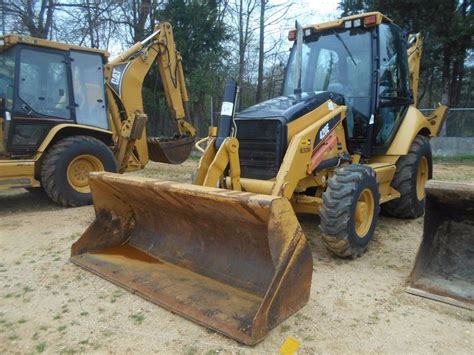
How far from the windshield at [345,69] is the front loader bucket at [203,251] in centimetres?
259

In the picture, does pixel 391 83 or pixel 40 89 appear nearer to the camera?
pixel 391 83

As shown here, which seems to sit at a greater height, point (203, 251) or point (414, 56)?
point (414, 56)

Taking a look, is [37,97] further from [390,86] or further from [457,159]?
[457,159]

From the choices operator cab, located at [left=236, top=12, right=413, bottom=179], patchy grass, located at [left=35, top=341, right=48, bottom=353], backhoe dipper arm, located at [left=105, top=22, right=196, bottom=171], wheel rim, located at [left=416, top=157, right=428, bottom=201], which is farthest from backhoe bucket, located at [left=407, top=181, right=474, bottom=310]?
backhoe dipper arm, located at [left=105, top=22, right=196, bottom=171]

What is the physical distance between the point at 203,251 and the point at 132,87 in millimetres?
4903

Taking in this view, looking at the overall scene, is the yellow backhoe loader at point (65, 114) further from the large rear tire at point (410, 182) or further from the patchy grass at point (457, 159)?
the patchy grass at point (457, 159)

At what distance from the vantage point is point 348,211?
4043 mm

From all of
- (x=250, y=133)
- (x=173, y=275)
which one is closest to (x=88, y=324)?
(x=173, y=275)

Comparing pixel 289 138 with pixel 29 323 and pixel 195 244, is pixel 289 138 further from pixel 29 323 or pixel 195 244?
pixel 29 323

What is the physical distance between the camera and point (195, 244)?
3996 millimetres

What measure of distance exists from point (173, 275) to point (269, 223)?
1.22 metres

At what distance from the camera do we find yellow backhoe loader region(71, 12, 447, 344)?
122 inches

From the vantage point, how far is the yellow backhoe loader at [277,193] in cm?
310

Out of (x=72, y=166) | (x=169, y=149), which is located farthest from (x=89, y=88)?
(x=169, y=149)
